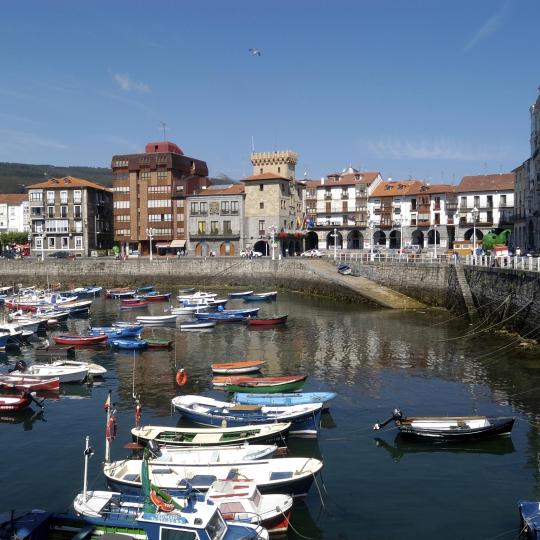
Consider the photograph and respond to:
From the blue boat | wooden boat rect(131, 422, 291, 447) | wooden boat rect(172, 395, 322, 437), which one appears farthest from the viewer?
the blue boat

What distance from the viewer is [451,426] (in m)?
27.5

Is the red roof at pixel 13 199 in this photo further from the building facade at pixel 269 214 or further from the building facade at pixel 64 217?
the building facade at pixel 269 214

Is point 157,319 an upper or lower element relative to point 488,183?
lower

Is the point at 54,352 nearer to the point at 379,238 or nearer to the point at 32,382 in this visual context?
the point at 32,382

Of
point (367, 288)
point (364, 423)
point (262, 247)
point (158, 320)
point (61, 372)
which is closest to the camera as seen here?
point (364, 423)

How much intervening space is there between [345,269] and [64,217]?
65.9m

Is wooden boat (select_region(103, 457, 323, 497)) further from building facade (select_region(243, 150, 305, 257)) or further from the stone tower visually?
the stone tower

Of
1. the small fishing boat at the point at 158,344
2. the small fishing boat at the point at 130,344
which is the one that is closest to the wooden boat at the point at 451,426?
the small fishing boat at the point at 158,344

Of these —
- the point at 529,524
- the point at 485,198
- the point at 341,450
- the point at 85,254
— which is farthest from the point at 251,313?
the point at 85,254

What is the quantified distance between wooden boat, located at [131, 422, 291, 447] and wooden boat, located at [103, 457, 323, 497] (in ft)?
9.54

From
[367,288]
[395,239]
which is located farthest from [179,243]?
Answer: [367,288]

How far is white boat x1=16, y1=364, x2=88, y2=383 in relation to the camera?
124 feet

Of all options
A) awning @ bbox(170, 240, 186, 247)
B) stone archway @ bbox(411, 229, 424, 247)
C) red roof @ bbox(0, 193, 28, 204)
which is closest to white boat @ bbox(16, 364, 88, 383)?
awning @ bbox(170, 240, 186, 247)

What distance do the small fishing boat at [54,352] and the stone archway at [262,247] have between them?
69621mm
